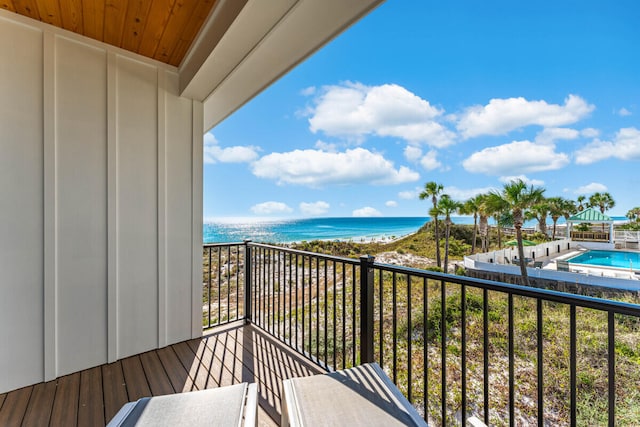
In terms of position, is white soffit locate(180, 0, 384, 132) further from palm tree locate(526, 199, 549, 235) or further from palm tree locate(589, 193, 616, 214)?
palm tree locate(589, 193, 616, 214)

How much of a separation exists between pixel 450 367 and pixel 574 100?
86.2 ft

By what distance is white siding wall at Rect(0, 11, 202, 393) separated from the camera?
1.78m

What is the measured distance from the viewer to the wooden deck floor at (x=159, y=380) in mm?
1575

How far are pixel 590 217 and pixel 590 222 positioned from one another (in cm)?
47

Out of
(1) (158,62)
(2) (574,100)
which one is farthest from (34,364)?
(2) (574,100)

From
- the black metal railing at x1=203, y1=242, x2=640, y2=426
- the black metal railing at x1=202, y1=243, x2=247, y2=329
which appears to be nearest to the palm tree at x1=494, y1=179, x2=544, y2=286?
the black metal railing at x1=203, y1=242, x2=640, y2=426

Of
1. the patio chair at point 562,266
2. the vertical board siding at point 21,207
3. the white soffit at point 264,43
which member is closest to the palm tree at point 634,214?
the patio chair at point 562,266

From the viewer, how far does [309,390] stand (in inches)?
43.6

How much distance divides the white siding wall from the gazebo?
22.0 metres

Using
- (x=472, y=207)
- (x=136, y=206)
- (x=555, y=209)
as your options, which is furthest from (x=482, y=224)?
(x=136, y=206)

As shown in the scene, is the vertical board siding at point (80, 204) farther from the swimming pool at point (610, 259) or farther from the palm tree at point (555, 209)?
the palm tree at point (555, 209)

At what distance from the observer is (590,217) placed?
17141 mm

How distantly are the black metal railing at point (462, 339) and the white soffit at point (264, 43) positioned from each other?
4.65ft

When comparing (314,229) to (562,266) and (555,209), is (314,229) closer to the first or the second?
(555,209)
